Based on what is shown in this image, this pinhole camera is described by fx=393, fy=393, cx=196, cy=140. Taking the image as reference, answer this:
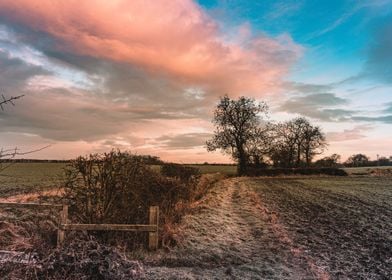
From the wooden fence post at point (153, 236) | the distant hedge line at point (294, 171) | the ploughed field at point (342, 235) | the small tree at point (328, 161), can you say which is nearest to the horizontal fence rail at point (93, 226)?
the wooden fence post at point (153, 236)

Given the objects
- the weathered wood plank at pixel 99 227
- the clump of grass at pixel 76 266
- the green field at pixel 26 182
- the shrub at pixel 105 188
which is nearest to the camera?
the clump of grass at pixel 76 266

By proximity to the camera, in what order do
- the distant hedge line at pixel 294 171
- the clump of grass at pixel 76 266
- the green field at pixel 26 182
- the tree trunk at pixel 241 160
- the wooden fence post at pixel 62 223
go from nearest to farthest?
1. the clump of grass at pixel 76 266
2. the wooden fence post at pixel 62 223
3. the green field at pixel 26 182
4. the distant hedge line at pixel 294 171
5. the tree trunk at pixel 241 160

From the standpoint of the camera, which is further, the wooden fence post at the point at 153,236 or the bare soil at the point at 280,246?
the wooden fence post at the point at 153,236

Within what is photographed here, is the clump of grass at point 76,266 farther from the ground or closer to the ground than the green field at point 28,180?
closer to the ground

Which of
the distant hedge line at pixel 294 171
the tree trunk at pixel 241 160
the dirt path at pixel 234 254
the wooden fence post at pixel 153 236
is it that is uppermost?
the tree trunk at pixel 241 160

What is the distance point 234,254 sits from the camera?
34.3 ft

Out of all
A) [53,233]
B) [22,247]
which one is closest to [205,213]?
[53,233]

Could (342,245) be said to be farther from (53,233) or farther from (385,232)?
(53,233)

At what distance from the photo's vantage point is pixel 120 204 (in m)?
12.0

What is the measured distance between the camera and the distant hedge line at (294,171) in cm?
5994

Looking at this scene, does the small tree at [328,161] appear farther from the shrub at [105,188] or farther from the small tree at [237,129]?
the shrub at [105,188]

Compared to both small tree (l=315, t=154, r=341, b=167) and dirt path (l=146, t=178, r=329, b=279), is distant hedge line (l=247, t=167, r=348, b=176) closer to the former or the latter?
small tree (l=315, t=154, r=341, b=167)

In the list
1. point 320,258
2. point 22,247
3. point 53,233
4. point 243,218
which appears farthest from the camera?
point 243,218

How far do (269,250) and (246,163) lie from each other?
50.7 metres
